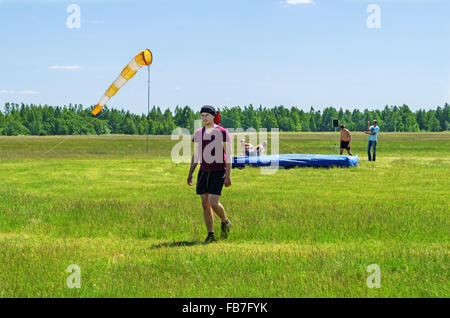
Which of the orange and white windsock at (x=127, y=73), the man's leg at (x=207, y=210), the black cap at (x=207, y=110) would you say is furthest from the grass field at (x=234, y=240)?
the orange and white windsock at (x=127, y=73)

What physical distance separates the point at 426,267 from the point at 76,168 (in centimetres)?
1863

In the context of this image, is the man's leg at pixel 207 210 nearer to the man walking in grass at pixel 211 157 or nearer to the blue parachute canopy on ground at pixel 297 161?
the man walking in grass at pixel 211 157

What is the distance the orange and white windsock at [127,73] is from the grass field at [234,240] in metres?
5.74

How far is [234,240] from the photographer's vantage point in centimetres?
875

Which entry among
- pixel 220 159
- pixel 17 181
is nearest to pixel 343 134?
pixel 17 181

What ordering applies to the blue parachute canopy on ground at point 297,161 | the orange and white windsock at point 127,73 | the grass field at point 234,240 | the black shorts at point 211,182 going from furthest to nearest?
the blue parachute canopy on ground at point 297,161, the orange and white windsock at point 127,73, the black shorts at point 211,182, the grass field at point 234,240

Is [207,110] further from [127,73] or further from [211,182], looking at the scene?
[127,73]

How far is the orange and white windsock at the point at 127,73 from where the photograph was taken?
21866 millimetres

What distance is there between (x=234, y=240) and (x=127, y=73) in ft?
48.7

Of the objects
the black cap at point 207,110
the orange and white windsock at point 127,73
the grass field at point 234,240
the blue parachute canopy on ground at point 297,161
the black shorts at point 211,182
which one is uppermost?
the orange and white windsock at point 127,73

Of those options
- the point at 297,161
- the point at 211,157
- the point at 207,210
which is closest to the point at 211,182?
the point at 211,157

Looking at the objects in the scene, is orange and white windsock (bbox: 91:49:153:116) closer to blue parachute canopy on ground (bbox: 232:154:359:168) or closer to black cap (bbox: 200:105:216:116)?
blue parachute canopy on ground (bbox: 232:154:359:168)

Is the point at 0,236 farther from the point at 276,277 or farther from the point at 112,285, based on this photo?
the point at 276,277

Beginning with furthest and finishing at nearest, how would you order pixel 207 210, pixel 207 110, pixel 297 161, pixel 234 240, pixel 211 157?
pixel 297 161 → pixel 234 240 → pixel 207 210 → pixel 211 157 → pixel 207 110
